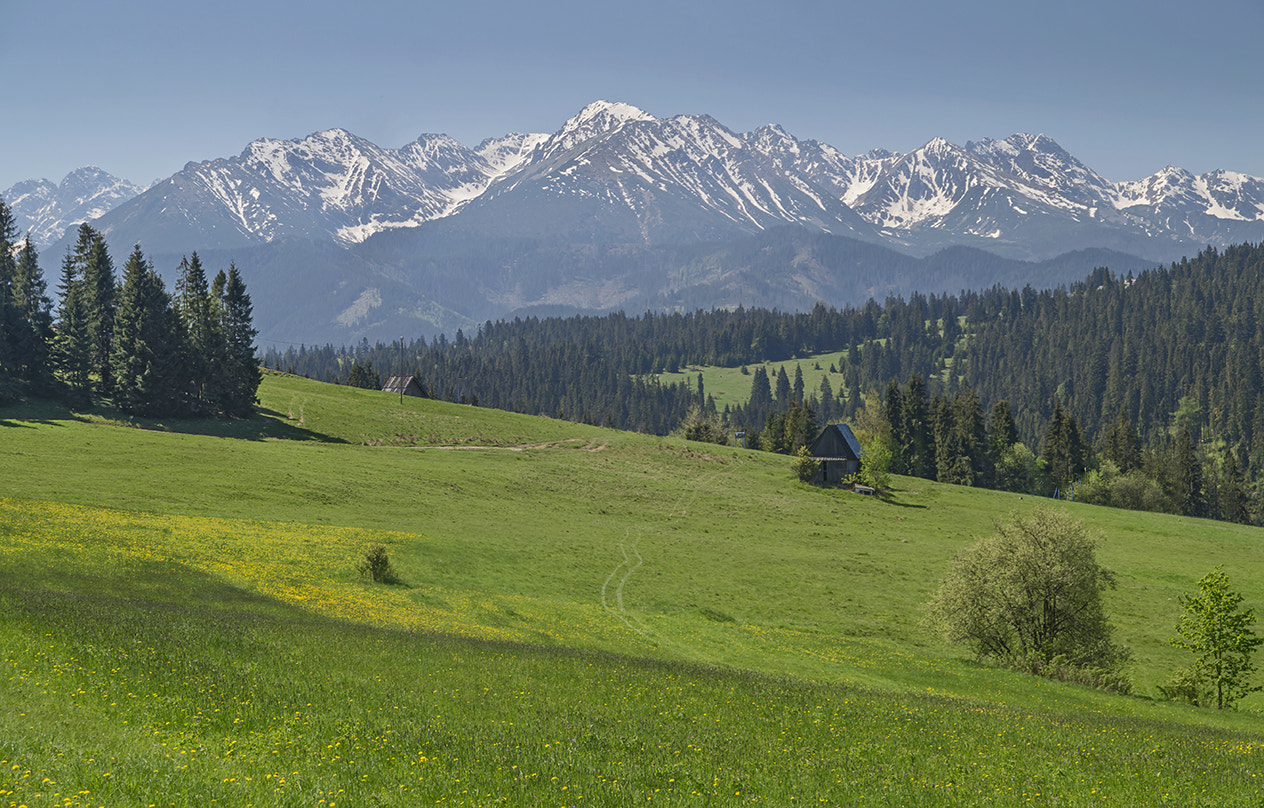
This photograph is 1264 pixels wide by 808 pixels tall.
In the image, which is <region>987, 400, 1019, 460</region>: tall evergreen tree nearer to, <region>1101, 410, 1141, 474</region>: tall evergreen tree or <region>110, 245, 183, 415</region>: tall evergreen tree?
<region>1101, 410, 1141, 474</region>: tall evergreen tree

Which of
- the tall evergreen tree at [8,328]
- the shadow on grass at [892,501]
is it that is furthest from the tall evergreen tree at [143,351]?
the shadow on grass at [892,501]

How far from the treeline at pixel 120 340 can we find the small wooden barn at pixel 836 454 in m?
79.0

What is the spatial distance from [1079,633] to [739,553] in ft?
103

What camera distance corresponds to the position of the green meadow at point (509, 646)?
48.6 ft

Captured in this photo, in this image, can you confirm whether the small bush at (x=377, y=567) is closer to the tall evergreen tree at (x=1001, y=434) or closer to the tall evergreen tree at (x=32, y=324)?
the tall evergreen tree at (x=32, y=324)

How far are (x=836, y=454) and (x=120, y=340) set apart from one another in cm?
9439

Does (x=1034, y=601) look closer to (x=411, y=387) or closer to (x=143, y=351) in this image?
(x=143, y=351)

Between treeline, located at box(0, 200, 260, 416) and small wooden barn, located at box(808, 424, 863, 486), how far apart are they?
79.0 m

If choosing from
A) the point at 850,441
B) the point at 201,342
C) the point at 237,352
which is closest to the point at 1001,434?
the point at 850,441

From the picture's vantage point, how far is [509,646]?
1212 inches

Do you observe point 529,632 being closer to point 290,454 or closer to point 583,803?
point 583,803

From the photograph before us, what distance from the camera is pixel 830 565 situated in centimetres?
7125

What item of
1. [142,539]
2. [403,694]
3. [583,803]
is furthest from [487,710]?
[142,539]

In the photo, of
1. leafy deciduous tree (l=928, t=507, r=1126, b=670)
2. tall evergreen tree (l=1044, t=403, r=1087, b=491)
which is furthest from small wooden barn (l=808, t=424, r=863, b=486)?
leafy deciduous tree (l=928, t=507, r=1126, b=670)
